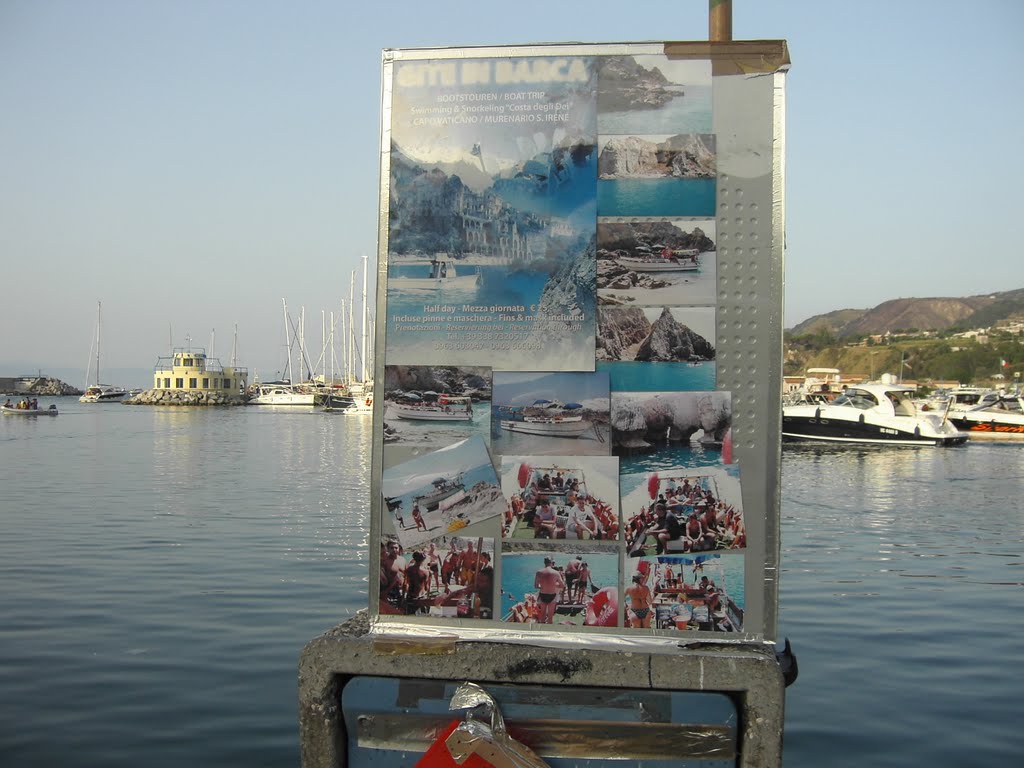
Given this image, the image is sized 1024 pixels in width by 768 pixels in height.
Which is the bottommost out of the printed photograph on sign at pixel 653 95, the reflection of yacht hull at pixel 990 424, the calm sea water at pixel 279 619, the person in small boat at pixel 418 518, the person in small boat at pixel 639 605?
the calm sea water at pixel 279 619

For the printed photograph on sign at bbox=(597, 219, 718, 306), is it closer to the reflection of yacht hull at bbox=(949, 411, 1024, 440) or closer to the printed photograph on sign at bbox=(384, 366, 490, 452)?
the printed photograph on sign at bbox=(384, 366, 490, 452)

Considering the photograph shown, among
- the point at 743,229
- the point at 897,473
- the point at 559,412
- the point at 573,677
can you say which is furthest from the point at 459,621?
the point at 897,473

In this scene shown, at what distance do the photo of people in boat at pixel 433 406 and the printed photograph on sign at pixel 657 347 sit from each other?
563 millimetres

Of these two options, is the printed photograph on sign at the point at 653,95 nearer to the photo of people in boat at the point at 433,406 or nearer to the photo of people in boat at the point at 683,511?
the photo of people in boat at the point at 433,406

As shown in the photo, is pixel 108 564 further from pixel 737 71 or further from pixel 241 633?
pixel 737 71

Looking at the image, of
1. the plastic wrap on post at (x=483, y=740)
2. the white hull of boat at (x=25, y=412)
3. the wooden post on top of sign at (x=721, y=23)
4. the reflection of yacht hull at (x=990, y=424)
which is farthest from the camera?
the white hull of boat at (x=25, y=412)

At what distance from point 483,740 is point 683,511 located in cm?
127

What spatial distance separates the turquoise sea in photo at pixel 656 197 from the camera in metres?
4.71

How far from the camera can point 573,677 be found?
14.4 feet

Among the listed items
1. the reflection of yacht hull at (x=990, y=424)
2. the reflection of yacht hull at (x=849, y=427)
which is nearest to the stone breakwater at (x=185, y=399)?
the reflection of yacht hull at (x=990, y=424)

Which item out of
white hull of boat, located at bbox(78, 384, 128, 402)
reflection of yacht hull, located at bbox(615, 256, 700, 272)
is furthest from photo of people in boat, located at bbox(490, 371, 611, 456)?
white hull of boat, located at bbox(78, 384, 128, 402)

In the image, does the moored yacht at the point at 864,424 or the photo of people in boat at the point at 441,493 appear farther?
the moored yacht at the point at 864,424

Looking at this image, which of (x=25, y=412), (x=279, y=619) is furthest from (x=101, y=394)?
(x=279, y=619)

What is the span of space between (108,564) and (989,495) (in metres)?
→ 23.2
